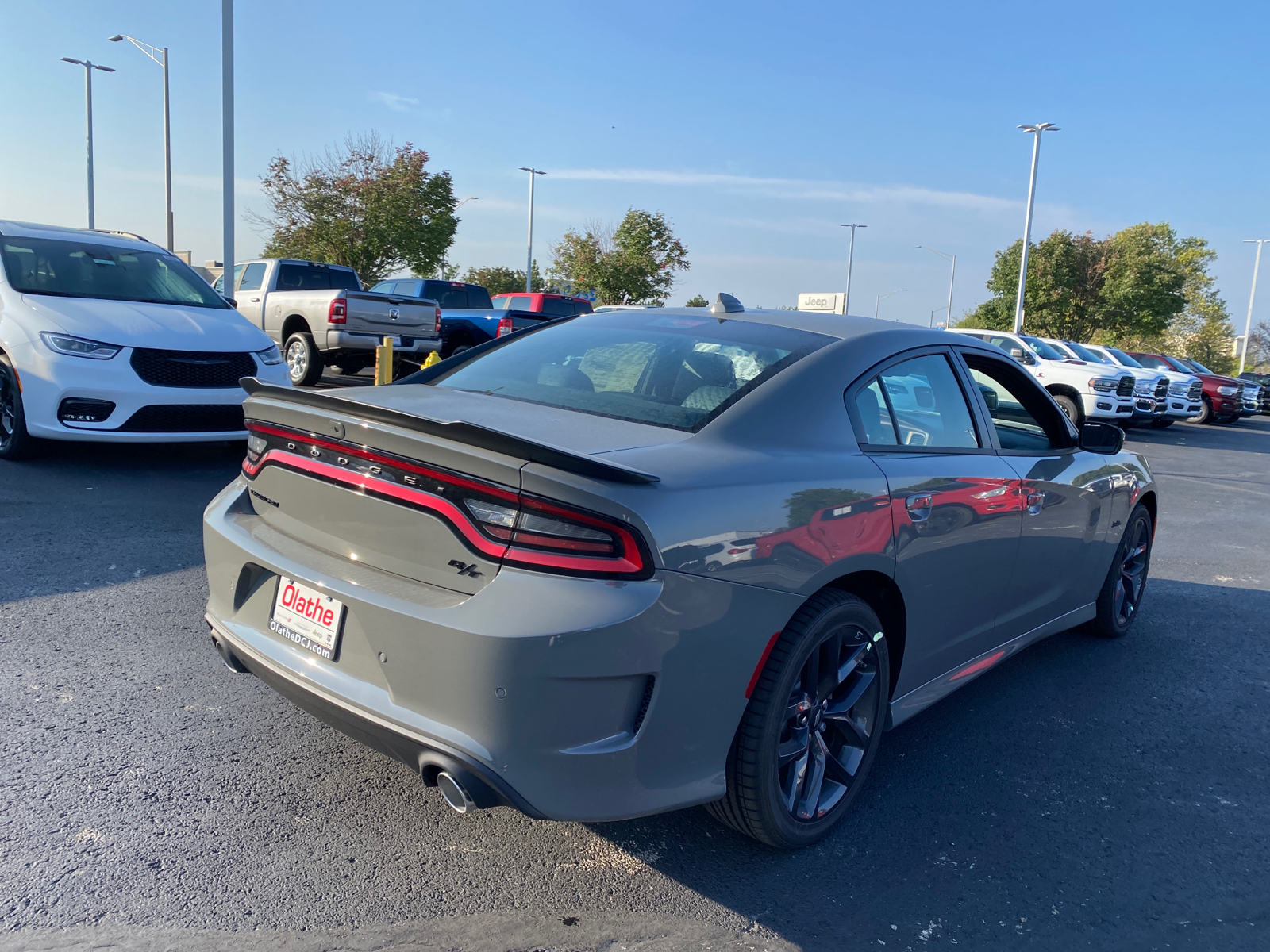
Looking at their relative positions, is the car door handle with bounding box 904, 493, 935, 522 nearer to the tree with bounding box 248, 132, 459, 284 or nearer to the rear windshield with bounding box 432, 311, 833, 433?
the rear windshield with bounding box 432, 311, 833, 433

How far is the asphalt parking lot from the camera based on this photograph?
2.35 metres

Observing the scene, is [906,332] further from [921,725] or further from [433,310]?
[433,310]

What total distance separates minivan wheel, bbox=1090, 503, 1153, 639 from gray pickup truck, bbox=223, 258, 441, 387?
10.5 meters

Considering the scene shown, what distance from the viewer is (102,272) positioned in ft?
26.1

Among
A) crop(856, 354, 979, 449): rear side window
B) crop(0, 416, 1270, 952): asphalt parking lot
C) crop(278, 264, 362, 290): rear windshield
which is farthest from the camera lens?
crop(278, 264, 362, 290): rear windshield

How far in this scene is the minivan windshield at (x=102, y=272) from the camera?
7.46m

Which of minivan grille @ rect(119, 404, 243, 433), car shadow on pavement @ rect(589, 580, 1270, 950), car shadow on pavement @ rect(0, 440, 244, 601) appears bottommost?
car shadow on pavement @ rect(589, 580, 1270, 950)

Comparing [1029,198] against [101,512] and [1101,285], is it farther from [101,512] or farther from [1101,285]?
[101,512]

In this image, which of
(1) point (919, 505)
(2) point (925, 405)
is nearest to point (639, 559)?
(1) point (919, 505)

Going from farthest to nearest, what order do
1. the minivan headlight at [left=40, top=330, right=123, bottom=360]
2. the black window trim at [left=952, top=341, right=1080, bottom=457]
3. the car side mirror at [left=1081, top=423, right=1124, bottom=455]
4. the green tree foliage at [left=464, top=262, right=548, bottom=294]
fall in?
the green tree foliage at [left=464, top=262, right=548, bottom=294] → the minivan headlight at [left=40, top=330, right=123, bottom=360] → the car side mirror at [left=1081, top=423, right=1124, bottom=455] → the black window trim at [left=952, top=341, right=1080, bottom=457]

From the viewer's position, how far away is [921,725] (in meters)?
3.71

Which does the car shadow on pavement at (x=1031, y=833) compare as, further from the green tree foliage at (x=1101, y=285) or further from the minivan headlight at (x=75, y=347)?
the green tree foliage at (x=1101, y=285)

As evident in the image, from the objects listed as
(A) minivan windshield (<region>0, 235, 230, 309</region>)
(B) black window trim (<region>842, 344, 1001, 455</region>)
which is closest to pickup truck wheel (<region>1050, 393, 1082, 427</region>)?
(A) minivan windshield (<region>0, 235, 230, 309</region>)

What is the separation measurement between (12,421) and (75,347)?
974mm
